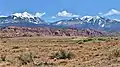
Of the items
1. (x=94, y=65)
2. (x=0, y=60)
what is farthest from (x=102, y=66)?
(x=0, y=60)

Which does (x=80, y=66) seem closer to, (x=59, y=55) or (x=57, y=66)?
(x=57, y=66)

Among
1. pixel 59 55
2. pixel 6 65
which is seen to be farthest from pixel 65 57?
pixel 6 65

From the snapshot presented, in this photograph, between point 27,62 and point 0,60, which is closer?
point 27,62

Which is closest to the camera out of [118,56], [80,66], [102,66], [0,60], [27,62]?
[102,66]

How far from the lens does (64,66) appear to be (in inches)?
901

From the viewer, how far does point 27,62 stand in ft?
84.2

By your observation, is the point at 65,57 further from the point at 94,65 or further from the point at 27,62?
the point at 94,65

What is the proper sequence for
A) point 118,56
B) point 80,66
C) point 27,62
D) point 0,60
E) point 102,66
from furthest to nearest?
point 0,60 < point 27,62 < point 118,56 < point 80,66 < point 102,66

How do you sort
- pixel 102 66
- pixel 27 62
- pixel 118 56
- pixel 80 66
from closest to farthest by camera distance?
pixel 102 66
pixel 80 66
pixel 118 56
pixel 27 62

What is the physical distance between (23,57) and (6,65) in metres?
2.09

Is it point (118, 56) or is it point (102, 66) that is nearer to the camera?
point (102, 66)

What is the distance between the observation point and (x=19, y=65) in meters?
24.3

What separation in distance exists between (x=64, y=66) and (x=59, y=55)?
7.23 metres

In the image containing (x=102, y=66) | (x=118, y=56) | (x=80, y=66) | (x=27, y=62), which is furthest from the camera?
(x=27, y=62)
